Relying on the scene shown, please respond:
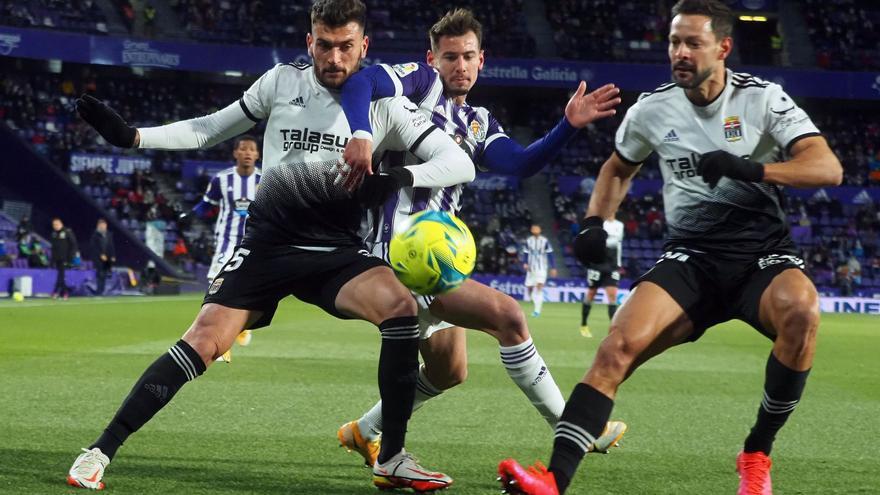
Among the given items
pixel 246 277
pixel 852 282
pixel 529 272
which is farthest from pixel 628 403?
pixel 852 282

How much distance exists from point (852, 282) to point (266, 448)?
32.1m

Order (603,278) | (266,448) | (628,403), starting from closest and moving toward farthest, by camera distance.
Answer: (266,448) → (628,403) → (603,278)

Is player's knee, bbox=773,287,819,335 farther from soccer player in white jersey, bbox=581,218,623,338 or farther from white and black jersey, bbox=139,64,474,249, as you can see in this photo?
soccer player in white jersey, bbox=581,218,623,338

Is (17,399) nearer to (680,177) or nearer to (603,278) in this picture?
(680,177)

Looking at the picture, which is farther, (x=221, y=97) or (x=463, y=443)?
(x=221, y=97)

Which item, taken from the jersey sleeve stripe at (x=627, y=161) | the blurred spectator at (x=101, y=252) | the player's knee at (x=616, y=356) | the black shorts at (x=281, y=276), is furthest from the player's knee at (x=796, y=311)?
the blurred spectator at (x=101, y=252)

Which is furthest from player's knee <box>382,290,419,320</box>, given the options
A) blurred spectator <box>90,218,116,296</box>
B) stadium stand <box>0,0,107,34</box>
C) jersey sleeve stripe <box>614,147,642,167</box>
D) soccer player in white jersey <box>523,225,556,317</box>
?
stadium stand <box>0,0,107,34</box>

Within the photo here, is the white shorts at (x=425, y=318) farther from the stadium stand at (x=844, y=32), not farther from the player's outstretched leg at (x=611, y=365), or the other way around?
the stadium stand at (x=844, y=32)

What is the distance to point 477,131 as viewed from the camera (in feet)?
19.4

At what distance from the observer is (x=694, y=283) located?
477 cm

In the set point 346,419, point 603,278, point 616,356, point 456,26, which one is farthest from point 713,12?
point 603,278

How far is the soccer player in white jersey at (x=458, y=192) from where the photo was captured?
533cm

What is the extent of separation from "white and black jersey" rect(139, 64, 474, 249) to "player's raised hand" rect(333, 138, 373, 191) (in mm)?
199

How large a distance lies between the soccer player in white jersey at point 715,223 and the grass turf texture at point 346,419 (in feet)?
2.77
